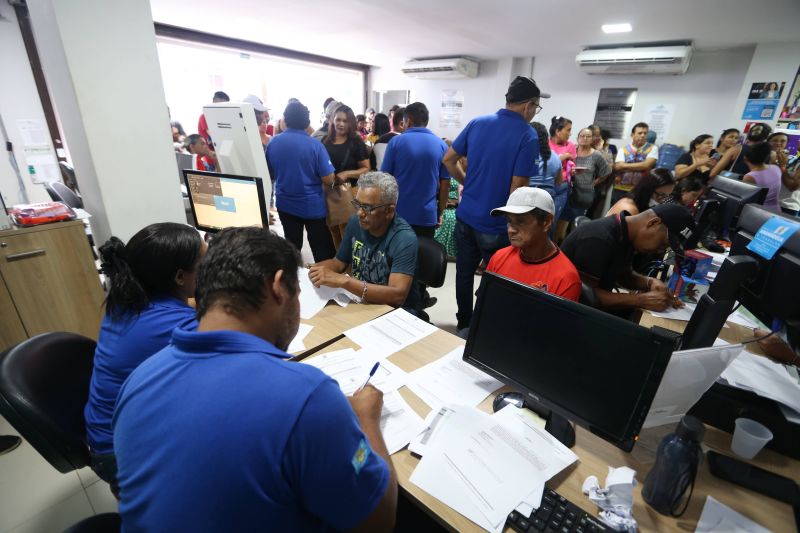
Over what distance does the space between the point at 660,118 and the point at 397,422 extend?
645cm

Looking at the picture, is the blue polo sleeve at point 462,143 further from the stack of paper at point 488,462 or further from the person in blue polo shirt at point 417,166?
the stack of paper at point 488,462

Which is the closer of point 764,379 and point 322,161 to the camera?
point 764,379

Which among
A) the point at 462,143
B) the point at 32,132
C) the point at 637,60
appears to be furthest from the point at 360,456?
the point at 637,60

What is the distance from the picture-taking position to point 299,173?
2.74 meters

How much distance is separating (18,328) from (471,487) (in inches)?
108

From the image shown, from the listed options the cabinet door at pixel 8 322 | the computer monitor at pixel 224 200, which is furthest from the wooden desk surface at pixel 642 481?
the cabinet door at pixel 8 322

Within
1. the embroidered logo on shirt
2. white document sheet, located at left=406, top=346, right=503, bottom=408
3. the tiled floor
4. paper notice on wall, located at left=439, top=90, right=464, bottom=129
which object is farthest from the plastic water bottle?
paper notice on wall, located at left=439, top=90, right=464, bottom=129

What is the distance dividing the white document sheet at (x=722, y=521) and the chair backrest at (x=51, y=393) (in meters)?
1.62

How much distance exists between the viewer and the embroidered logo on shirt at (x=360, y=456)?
0.68 meters

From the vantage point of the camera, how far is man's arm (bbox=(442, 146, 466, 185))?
2695mm

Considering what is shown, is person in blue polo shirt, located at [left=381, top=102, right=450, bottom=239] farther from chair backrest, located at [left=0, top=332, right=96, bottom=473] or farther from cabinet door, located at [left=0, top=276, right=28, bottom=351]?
cabinet door, located at [left=0, top=276, right=28, bottom=351]

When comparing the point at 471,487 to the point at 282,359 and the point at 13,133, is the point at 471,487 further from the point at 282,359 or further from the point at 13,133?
the point at 13,133

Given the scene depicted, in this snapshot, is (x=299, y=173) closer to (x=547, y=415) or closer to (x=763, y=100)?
(x=547, y=415)

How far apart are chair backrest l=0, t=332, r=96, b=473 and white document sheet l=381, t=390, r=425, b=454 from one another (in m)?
0.90
